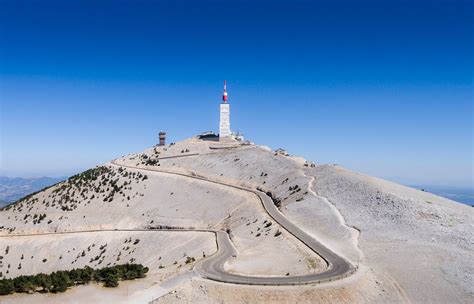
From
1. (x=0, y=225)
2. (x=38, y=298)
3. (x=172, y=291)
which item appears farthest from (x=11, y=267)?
(x=172, y=291)

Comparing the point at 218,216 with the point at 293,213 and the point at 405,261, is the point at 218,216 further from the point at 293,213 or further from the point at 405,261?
the point at 405,261

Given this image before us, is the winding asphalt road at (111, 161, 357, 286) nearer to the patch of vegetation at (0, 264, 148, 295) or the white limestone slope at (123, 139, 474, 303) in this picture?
the white limestone slope at (123, 139, 474, 303)

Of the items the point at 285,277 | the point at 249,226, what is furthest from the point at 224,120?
the point at 285,277

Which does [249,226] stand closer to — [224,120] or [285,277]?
[285,277]

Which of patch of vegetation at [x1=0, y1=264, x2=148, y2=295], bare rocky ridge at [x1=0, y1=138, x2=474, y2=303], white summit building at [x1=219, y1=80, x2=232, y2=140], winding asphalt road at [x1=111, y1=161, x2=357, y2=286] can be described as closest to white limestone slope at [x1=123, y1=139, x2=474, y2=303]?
bare rocky ridge at [x1=0, y1=138, x2=474, y2=303]

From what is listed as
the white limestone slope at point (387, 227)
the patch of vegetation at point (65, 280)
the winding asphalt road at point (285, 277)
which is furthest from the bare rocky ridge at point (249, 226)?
the patch of vegetation at point (65, 280)

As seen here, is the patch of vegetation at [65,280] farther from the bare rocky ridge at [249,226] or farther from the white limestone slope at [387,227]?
the white limestone slope at [387,227]

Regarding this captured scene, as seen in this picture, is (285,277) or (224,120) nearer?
(285,277)
